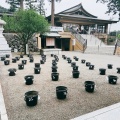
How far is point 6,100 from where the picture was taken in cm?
572

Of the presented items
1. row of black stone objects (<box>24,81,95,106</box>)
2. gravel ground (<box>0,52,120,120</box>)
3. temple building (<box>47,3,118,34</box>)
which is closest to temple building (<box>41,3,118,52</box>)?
temple building (<box>47,3,118,34</box>)

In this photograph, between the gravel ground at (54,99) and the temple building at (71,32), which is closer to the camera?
the gravel ground at (54,99)

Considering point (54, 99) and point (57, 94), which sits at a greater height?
point (57, 94)

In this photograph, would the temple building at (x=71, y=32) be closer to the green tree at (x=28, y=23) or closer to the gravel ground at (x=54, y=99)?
the green tree at (x=28, y=23)

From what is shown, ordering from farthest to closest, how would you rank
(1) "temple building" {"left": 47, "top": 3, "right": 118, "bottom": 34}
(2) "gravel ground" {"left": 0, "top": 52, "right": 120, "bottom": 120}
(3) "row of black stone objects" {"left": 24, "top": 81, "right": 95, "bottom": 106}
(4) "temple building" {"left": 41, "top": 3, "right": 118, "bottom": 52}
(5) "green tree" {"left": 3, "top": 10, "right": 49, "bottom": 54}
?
(1) "temple building" {"left": 47, "top": 3, "right": 118, "bottom": 34} → (4) "temple building" {"left": 41, "top": 3, "right": 118, "bottom": 52} → (5) "green tree" {"left": 3, "top": 10, "right": 49, "bottom": 54} → (3) "row of black stone objects" {"left": 24, "top": 81, "right": 95, "bottom": 106} → (2) "gravel ground" {"left": 0, "top": 52, "right": 120, "bottom": 120}

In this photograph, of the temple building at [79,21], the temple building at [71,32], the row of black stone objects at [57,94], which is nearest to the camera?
the row of black stone objects at [57,94]

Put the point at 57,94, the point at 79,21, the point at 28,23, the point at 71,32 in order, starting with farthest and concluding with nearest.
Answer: the point at 79,21 → the point at 71,32 → the point at 28,23 → the point at 57,94


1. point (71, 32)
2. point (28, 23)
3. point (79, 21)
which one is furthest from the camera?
point (79, 21)

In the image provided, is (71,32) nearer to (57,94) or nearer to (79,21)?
(79,21)

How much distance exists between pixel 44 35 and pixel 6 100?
15286 millimetres

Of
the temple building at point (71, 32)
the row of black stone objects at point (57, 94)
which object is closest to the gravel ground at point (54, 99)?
the row of black stone objects at point (57, 94)

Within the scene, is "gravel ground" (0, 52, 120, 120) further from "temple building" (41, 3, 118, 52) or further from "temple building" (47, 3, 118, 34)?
"temple building" (47, 3, 118, 34)

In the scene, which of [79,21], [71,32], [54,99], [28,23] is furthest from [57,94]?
[79,21]

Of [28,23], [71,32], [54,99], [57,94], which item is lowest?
[54,99]
